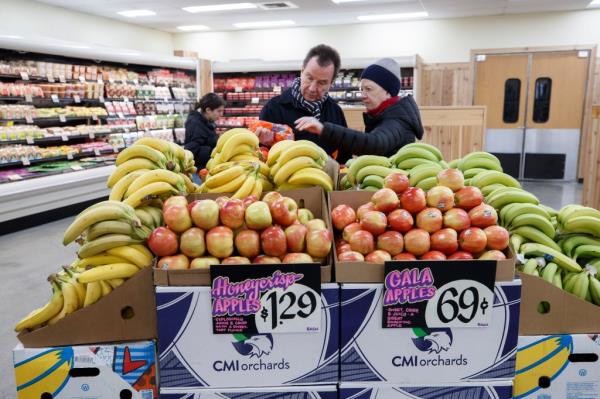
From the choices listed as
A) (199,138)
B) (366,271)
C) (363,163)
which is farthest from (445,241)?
(199,138)

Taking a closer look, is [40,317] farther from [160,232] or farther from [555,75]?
[555,75]

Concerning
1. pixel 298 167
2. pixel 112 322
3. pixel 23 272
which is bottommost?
pixel 23 272

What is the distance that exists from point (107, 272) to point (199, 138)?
4.44 meters

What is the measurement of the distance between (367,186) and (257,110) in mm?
7713

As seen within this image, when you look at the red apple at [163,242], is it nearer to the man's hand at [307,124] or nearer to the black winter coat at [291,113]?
the man's hand at [307,124]

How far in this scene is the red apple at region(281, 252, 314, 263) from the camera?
1.43m

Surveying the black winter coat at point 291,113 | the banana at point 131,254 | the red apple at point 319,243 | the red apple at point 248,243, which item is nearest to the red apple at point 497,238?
the red apple at point 319,243

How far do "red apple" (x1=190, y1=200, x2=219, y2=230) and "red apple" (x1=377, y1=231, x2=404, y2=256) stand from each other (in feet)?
1.68

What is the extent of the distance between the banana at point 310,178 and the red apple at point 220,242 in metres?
0.44

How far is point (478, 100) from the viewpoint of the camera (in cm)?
990

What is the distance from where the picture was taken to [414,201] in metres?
1.55

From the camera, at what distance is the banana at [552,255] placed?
157 centimetres

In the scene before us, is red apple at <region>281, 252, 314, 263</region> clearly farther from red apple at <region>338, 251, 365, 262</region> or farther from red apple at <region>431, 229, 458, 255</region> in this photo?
red apple at <region>431, 229, 458, 255</region>

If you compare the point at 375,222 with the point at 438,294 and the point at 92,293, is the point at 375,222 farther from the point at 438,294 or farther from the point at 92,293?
the point at 92,293
